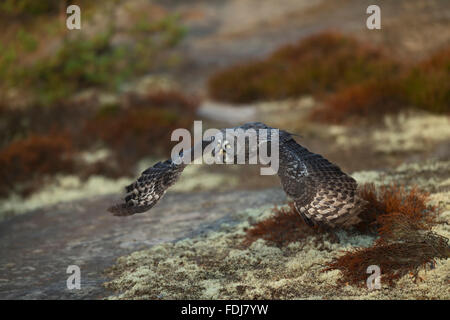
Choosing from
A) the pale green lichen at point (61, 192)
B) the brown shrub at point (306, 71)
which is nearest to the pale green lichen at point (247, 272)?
the pale green lichen at point (61, 192)

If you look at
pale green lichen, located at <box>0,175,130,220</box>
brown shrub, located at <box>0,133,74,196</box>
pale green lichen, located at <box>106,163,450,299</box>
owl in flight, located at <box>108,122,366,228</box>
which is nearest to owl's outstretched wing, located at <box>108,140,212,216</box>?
owl in flight, located at <box>108,122,366,228</box>

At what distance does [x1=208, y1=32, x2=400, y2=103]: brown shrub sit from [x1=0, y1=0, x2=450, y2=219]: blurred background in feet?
0.09

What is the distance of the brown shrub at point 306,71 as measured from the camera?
10.4 m

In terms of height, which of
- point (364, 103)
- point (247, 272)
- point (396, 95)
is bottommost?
point (247, 272)

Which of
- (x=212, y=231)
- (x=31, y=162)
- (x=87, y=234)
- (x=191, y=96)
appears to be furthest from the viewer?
(x=191, y=96)

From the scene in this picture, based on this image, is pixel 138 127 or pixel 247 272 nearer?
pixel 247 272

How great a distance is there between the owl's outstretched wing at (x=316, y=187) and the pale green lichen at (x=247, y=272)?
0.34m

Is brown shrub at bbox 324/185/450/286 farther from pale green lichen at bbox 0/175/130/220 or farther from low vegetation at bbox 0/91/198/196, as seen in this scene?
low vegetation at bbox 0/91/198/196

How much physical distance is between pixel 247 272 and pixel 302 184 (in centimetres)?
71

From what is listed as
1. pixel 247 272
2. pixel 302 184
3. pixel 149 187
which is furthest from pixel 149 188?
pixel 302 184

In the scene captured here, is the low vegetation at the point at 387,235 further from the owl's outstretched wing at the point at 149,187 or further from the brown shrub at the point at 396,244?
the owl's outstretched wing at the point at 149,187

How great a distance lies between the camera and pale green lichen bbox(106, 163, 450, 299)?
311cm

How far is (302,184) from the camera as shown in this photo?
11.2ft

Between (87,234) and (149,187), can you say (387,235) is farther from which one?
(87,234)
